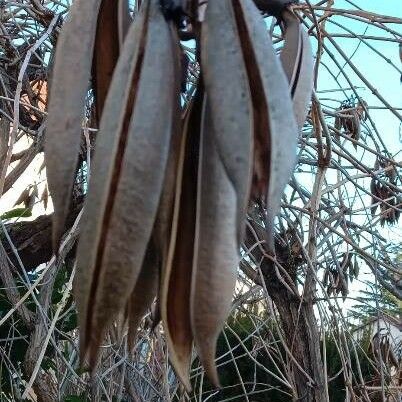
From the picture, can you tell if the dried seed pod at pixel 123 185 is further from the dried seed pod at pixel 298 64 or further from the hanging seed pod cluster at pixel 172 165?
the dried seed pod at pixel 298 64

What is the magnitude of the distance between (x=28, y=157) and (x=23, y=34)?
27 cm

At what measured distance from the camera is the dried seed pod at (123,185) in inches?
11.9

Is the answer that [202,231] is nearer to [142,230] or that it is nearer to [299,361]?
[142,230]

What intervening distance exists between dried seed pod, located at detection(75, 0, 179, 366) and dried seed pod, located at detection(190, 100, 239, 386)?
0.03m

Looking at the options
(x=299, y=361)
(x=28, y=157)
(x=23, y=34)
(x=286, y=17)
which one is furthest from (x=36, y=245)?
(x=286, y=17)

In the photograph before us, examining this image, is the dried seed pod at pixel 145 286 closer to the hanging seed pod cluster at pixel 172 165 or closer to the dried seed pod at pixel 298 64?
the hanging seed pod cluster at pixel 172 165

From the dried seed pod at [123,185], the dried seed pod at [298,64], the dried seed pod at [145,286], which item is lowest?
the dried seed pod at [145,286]

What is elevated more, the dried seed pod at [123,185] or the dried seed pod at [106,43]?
the dried seed pod at [106,43]

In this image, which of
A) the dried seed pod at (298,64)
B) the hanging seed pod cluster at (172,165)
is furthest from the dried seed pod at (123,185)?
the dried seed pod at (298,64)

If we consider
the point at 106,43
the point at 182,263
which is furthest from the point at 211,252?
the point at 106,43

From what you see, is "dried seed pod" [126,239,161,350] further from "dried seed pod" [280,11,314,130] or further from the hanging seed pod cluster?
"dried seed pod" [280,11,314,130]

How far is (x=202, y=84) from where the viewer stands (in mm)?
353

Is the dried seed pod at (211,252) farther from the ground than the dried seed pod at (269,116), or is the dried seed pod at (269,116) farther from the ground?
the dried seed pod at (269,116)

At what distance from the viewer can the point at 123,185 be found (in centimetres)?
30
